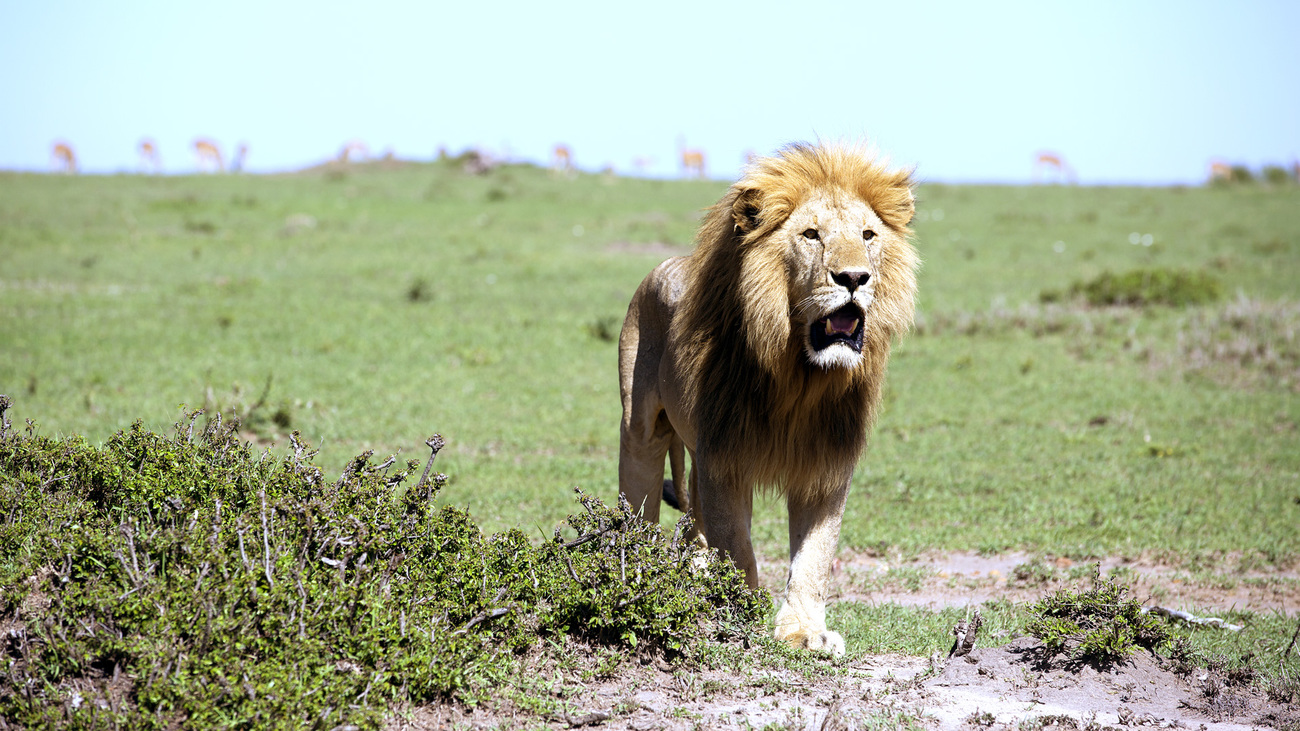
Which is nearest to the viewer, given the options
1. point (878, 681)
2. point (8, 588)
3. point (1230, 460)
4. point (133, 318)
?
point (8, 588)

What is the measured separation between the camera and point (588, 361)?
13.1 meters

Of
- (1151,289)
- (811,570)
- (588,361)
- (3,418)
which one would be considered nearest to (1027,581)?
(811,570)

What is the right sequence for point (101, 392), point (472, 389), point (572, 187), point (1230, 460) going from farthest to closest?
point (572, 187), point (472, 389), point (101, 392), point (1230, 460)

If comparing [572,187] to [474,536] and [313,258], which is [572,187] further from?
[474,536]

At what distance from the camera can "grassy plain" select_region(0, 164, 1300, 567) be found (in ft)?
26.5

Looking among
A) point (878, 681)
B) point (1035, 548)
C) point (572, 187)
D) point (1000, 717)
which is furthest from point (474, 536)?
point (572, 187)

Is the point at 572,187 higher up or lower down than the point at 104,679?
higher up

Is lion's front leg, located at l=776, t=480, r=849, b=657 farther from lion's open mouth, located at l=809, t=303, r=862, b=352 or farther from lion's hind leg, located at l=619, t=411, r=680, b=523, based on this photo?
lion's hind leg, located at l=619, t=411, r=680, b=523

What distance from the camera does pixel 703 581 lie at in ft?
14.5

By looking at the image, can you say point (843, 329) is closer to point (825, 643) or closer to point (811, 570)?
point (811, 570)

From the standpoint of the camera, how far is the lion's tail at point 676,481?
→ 6133 millimetres

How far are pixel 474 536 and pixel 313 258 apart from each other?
17188mm

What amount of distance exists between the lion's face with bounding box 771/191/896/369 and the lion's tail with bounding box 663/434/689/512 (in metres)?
1.86

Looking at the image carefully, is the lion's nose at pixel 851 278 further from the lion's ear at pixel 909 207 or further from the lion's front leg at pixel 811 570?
the lion's front leg at pixel 811 570
